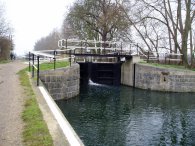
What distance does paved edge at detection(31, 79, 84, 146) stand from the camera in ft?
16.1

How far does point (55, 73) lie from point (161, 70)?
865 centimetres

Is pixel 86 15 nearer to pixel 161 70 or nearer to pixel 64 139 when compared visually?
pixel 161 70

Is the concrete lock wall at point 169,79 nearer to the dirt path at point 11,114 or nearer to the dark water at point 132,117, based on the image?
the dark water at point 132,117

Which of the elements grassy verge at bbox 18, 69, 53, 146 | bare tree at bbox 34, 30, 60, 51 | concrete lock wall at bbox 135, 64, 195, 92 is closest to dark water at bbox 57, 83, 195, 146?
concrete lock wall at bbox 135, 64, 195, 92

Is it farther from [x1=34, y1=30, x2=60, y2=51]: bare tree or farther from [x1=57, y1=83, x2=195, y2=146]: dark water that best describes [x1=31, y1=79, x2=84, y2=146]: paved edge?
[x1=34, y1=30, x2=60, y2=51]: bare tree

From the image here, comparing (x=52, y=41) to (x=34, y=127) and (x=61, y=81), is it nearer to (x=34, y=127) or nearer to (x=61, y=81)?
(x=61, y=81)

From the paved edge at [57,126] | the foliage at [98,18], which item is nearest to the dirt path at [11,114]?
the paved edge at [57,126]

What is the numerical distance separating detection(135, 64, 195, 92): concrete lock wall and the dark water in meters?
0.81

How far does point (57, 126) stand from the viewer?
5824mm

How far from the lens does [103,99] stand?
16719 millimetres

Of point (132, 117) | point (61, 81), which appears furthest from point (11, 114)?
point (61, 81)

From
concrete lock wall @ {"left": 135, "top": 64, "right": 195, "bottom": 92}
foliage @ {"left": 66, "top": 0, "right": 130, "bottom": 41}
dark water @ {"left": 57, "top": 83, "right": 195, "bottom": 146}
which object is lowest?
dark water @ {"left": 57, "top": 83, "right": 195, "bottom": 146}

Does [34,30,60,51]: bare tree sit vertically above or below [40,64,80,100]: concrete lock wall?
above

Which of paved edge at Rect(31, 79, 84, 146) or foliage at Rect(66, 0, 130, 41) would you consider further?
foliage at Rect(66, 0, 130, 41)
